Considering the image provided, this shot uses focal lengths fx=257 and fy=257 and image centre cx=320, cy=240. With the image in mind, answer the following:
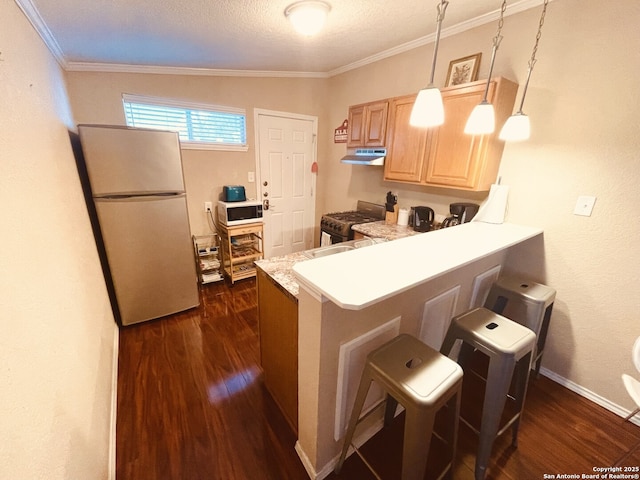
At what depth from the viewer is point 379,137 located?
8.83 ft

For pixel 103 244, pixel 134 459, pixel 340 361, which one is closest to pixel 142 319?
pixel 103 244

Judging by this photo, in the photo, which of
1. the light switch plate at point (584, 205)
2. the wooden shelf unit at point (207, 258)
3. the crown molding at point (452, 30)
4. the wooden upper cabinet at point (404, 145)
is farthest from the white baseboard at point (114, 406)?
the crown molding at point (452, 30)

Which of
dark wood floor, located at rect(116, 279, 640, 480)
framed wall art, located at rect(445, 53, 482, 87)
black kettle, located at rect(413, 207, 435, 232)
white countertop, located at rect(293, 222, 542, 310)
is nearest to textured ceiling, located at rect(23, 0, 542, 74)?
framed wall art, located at rect(445, 53, 482, 87)

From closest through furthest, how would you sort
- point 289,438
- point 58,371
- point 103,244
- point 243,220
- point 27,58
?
1. point 58,371
2. point 27,58
3. point 289,438
4. point 103,244
5. point 243,220

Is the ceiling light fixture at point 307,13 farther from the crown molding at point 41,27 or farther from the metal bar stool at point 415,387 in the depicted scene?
the metal bar stool at point 415,387

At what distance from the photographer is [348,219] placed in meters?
3.09

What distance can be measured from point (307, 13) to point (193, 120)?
1.87m

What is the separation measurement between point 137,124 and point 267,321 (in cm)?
260

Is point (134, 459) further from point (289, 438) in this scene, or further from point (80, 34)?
point (80, 34)

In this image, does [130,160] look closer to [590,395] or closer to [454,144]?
[454,144]

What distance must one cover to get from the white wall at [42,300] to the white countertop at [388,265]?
2.81 feet

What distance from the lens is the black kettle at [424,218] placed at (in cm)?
254

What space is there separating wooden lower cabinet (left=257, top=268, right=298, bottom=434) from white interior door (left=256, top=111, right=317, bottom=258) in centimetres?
219

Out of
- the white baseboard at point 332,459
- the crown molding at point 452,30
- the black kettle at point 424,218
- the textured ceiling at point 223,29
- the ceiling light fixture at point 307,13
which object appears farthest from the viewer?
the black kettle at point 424,218
